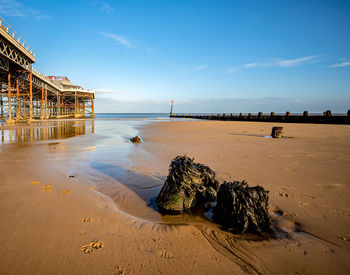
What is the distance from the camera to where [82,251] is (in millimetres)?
1870

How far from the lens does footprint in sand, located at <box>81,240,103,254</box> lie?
6.15ft

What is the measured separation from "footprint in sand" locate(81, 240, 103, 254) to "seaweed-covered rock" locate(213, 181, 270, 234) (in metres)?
1.63

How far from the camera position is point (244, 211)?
2.35 metres

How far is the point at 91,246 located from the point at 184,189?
4.75 feet

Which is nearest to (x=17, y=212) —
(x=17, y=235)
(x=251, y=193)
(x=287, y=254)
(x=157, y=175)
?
(x=17, y=235)

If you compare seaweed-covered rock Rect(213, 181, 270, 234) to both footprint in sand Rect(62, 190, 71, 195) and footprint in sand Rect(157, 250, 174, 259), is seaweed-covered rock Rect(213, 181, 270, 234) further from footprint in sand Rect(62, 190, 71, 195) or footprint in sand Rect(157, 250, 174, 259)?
footprint in sand Rect(62, 190, 71, 195)

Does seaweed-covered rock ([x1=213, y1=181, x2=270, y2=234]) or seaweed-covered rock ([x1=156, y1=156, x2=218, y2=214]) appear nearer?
seaweed-covered rock ([x1=213, y1=181, x2=270, y2=234])

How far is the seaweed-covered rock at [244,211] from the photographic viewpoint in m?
2.34

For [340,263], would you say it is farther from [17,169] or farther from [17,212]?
[17,169]

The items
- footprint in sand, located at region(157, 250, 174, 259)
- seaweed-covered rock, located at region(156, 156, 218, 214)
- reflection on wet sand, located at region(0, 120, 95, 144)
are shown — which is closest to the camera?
footprint in sand, located at region(157, 250, 174, 259)

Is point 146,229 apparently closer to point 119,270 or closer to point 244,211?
point 119,270

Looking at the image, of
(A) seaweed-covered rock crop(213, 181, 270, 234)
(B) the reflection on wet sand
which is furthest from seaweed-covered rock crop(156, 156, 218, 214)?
(B) the reflection on wet sand

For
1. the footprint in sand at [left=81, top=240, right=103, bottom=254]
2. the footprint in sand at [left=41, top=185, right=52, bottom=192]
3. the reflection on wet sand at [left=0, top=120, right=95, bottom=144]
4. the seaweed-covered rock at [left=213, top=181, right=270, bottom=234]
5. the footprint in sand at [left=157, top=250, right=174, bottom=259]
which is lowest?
the reflection on wet sand at [left=0, top=120, right=95, bottom=144]

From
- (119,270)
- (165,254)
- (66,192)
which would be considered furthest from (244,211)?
(66,192)
